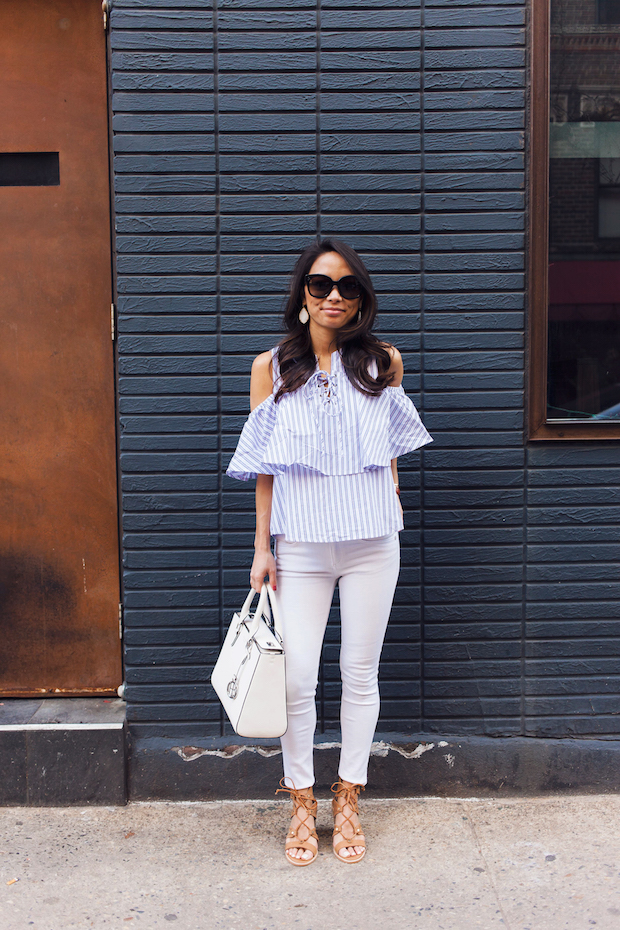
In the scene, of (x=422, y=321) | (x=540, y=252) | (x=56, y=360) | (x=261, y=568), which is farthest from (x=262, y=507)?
(x=540, y=252)

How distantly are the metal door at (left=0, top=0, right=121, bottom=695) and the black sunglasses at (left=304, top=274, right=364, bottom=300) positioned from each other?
1.16m

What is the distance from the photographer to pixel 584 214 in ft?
11.0

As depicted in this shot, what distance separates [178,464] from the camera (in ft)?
10.8

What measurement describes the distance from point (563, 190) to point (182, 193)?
1.55 metres

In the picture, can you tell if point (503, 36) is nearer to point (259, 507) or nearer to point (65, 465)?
point (259, 507)

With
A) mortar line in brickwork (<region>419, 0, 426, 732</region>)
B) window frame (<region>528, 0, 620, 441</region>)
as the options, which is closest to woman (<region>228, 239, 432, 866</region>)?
mortar line in brickwork (<region>419, 0, 426, 732</region>)

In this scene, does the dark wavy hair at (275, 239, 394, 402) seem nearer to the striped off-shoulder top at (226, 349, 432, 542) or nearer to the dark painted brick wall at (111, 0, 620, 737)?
the striped off-shoulder top at (226, 349, 432, 542)

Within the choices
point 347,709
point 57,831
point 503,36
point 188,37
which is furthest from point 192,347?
point 57,831

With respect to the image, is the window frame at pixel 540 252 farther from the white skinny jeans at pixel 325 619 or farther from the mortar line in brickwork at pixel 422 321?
the white skinny jeans at pixel 325 619

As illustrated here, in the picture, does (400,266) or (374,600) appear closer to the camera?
(374,600)

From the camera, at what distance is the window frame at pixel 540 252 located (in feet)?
10.6

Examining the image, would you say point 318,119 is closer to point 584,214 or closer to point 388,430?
point 584,214

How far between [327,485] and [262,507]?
0.26m

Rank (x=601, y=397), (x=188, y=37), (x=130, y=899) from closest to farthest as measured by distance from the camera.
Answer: (x=130, y=899), (x=188, y=37), (x=601, y=397)
